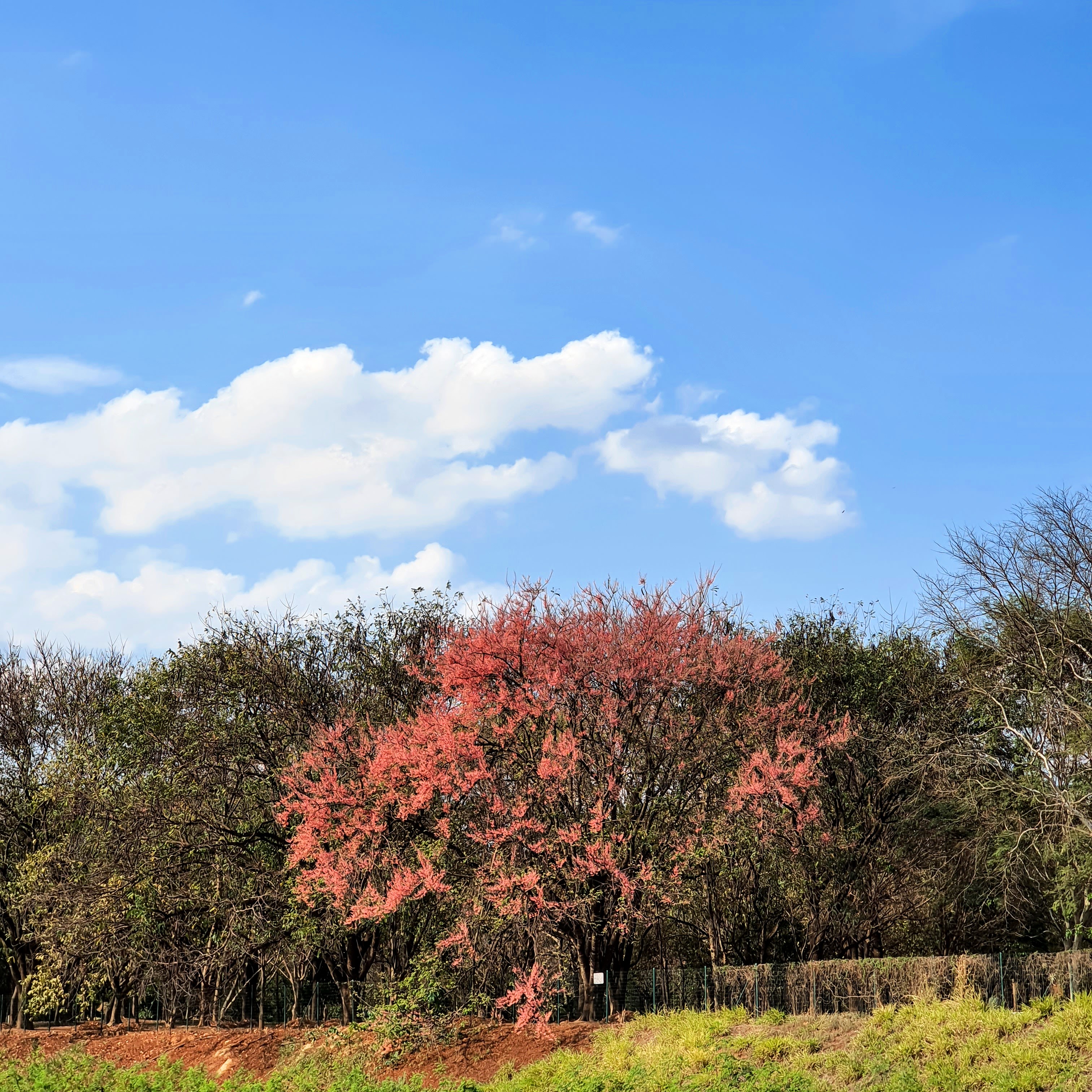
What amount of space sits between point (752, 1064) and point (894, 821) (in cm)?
1391

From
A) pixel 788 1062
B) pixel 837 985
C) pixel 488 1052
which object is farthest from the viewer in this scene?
pixel 837 985

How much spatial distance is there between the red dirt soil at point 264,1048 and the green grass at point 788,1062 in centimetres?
71

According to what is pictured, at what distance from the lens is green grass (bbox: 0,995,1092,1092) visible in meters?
14.3

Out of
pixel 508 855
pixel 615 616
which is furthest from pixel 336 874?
pixel 615 616

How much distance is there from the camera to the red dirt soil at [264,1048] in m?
19.4

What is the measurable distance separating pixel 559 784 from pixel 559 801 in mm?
567

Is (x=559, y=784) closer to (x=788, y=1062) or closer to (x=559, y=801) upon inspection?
(x=559, y=801)

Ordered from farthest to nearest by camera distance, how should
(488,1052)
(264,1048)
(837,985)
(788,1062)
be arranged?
(264,1048) < (837,985) < (488,1052) < (788,1062)

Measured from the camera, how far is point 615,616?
2275 centimetres

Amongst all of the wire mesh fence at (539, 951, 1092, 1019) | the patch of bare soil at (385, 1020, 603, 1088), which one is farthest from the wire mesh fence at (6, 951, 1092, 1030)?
the patch of bare soil at (385, 1020, 603, 1088)

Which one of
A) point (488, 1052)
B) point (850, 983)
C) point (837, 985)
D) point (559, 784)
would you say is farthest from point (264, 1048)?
point (850, 983)

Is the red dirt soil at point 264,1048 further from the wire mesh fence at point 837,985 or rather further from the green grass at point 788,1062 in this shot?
the wire mesh fence at point 837,985

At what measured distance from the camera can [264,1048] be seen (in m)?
23.0

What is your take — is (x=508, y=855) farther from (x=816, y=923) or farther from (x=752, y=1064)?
(x=816, y=923)
